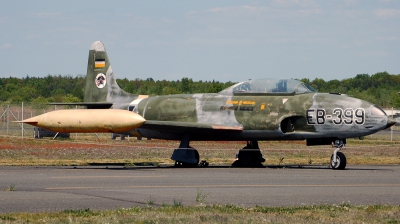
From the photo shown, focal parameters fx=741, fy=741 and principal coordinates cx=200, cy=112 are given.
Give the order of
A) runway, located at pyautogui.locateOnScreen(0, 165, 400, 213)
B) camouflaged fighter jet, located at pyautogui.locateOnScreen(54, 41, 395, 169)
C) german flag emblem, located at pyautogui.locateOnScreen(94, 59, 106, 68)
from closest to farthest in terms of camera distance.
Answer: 1. runway, located at pyautogui.locateOnScreen(0, 165, 400, 213)
2. camouflaged fighter jet, located at pyautogui.locateOnScreen(54, 41, 395, 169)
3. german flag emblem, located at pyautogui.locateOnScreen(94, 59, 106, 68)

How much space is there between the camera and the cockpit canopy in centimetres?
2334

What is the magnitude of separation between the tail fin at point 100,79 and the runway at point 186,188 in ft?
24.5

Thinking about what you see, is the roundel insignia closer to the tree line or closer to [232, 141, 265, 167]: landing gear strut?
[232, 141, 265, 167]: landing gear strut

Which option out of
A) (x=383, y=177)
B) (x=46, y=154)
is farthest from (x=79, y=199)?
(x=46, y=154)

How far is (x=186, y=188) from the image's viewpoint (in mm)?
15672

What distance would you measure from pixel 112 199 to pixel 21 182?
4.16 m

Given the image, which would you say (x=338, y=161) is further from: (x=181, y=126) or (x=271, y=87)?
(x=181, y=126)

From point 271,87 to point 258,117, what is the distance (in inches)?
46.3

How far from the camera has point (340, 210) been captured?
11844 millimetres

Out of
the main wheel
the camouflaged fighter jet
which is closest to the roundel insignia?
the camouflaged fighter jet

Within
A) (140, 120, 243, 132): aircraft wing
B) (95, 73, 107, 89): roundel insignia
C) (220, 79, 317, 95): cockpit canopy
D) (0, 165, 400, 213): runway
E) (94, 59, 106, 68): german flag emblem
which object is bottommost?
(0, 165, 400, 213): runway

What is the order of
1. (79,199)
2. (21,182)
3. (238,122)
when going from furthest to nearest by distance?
(238,122)
(21,182)
(79,199)

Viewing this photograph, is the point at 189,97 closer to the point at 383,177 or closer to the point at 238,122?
the point at 238,122

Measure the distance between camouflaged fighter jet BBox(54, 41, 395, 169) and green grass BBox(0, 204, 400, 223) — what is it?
31.9 feet
